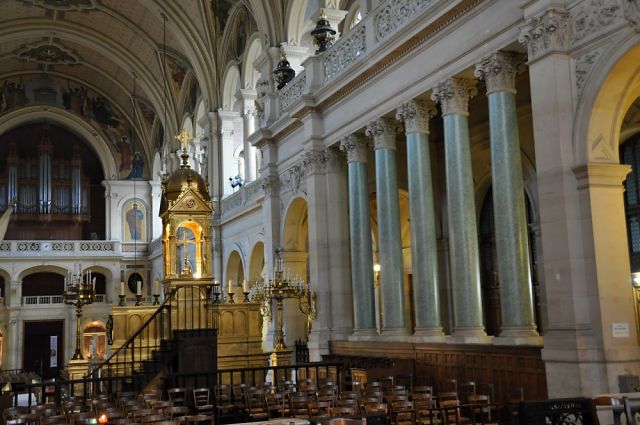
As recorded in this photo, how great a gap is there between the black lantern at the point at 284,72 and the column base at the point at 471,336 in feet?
30.2

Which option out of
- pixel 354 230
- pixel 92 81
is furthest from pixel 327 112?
pixel 92 81

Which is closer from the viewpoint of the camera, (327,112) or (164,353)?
(164,353)

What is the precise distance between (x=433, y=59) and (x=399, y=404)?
660cm

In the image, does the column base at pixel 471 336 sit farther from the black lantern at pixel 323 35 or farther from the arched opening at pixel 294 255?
the black lantern at pixel 323 35

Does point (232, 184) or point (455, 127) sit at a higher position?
point (232, 184)

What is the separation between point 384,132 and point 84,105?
2681 centimetres

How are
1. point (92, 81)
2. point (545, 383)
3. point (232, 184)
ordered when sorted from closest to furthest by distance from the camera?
point (545, 383)
point (232, 184)
point (92, 81)

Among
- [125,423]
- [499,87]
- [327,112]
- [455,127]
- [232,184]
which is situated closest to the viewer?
[125,423]

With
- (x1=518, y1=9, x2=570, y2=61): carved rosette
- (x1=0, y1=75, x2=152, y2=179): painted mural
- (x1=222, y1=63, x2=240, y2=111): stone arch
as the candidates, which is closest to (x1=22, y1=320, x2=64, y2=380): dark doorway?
(x1=0, y1=75, x2=152, y2=179): painted mural

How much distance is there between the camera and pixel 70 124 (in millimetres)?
38406

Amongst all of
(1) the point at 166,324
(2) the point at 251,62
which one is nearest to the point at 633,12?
(1) the point at 166,324

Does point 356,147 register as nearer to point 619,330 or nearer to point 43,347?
point 619,330

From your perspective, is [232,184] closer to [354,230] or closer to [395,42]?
[354,230]

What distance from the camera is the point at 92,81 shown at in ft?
121
